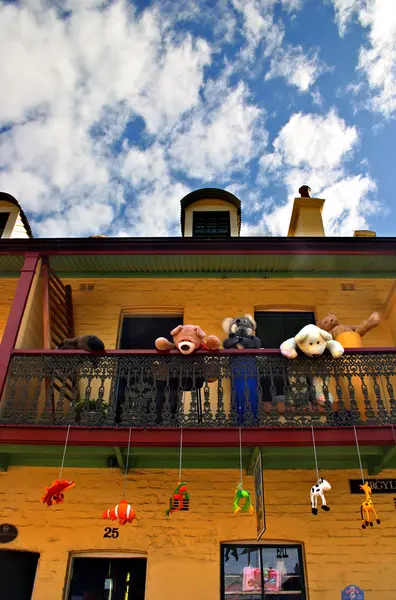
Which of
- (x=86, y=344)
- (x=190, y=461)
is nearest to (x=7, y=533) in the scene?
(x=190, y=461)

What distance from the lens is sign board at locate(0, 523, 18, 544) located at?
6516mm

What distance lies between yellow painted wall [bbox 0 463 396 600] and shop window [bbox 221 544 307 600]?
16 centimetres

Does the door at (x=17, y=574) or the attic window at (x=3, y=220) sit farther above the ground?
the attic window at (x=3, y=220)

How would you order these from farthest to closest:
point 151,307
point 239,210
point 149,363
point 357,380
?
point 239,210
point 151,307
point 357,380
point 149,363

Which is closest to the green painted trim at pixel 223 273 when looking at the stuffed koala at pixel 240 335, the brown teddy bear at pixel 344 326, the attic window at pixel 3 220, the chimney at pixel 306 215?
the brown teddy bear at pixel 344 326

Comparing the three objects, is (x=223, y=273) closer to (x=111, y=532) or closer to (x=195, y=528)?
(x=195, y=528)

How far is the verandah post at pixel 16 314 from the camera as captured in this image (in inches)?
254

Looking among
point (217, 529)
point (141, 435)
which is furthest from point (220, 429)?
Result: point (217, 529)

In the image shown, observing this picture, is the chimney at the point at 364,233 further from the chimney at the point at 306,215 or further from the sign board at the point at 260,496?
the sign board at the point at 260,496

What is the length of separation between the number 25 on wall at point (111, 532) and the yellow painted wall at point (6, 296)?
421 cm

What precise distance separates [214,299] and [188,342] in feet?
8.35

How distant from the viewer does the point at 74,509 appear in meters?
6.76

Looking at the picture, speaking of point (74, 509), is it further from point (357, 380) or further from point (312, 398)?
point (357, 380)

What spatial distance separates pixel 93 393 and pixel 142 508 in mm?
2159
